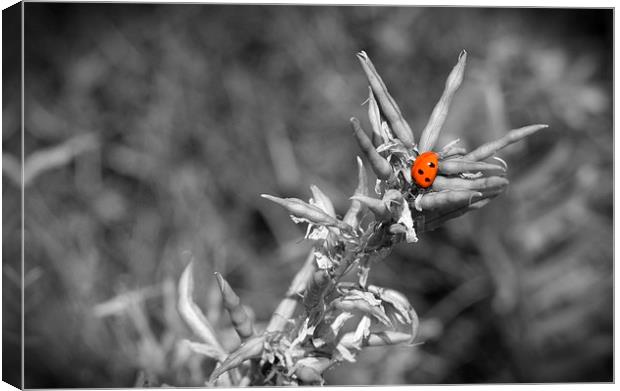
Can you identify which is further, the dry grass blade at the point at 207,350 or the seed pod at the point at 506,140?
the dry grass blade at the point at 207,350

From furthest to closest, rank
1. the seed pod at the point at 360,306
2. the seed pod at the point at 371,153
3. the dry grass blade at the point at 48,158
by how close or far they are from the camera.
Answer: the dry grass blade at the point at 48,158, the seed pod at the point at 360,306, the seed pod at the point at 371,153

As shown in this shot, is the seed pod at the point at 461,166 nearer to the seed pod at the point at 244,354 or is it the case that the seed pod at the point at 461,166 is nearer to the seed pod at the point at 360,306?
the seed pod at the point at 360,306

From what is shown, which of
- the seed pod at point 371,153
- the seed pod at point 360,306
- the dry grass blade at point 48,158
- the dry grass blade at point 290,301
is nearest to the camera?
the seed pod at point 371,153

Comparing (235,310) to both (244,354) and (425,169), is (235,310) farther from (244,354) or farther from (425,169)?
(425,169)

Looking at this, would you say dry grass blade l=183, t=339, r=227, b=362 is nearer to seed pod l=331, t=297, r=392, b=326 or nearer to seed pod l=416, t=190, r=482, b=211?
seed pod l=331, t=297, r=392, b=326

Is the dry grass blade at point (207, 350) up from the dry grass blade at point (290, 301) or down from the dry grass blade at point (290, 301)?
down

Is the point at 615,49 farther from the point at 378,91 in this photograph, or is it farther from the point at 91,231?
the point at 91,231

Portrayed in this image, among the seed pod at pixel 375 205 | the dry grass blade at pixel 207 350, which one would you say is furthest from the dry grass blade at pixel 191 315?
the seed pod at pixel 375 205

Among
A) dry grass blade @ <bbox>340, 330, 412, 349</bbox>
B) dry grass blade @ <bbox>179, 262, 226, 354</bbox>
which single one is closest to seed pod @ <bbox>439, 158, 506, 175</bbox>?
dry grass blade @ <bbox>340, 330, 412, 349</bbox>

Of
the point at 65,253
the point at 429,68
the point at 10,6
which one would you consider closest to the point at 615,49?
the point at 429,68
